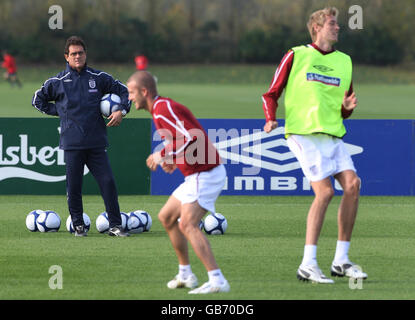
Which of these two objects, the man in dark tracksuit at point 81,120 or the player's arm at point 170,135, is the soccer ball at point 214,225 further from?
the player's arm at point 170,135

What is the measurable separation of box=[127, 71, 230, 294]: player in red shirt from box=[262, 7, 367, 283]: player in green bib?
0.95 metres

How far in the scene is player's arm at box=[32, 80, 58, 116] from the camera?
38.6 ft

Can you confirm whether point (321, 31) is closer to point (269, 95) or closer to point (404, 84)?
point (269, 95)

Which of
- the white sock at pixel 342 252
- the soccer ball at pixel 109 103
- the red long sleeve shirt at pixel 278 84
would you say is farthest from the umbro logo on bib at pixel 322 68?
the soccer ball at pixel 109 103

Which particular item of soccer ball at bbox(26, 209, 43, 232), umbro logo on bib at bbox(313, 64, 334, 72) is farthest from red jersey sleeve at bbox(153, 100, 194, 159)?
soccer ball at bbox(26, 209, 43, 232)

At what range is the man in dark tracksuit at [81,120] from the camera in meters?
11.6

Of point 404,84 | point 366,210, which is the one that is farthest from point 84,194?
point 404,84

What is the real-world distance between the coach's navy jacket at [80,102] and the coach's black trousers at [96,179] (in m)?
0.12

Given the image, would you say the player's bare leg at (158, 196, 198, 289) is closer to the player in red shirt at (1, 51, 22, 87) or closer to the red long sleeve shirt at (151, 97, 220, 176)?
the red long sleeve shirt at (151, 97, 220, 176)

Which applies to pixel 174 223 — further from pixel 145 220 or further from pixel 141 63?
pixel 141 63

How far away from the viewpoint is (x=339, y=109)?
9.00 meters

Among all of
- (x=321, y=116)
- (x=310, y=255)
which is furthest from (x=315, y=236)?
(x=321, y=116)

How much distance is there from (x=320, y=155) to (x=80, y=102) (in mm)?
3827

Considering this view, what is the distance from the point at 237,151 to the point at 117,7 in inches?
2674
